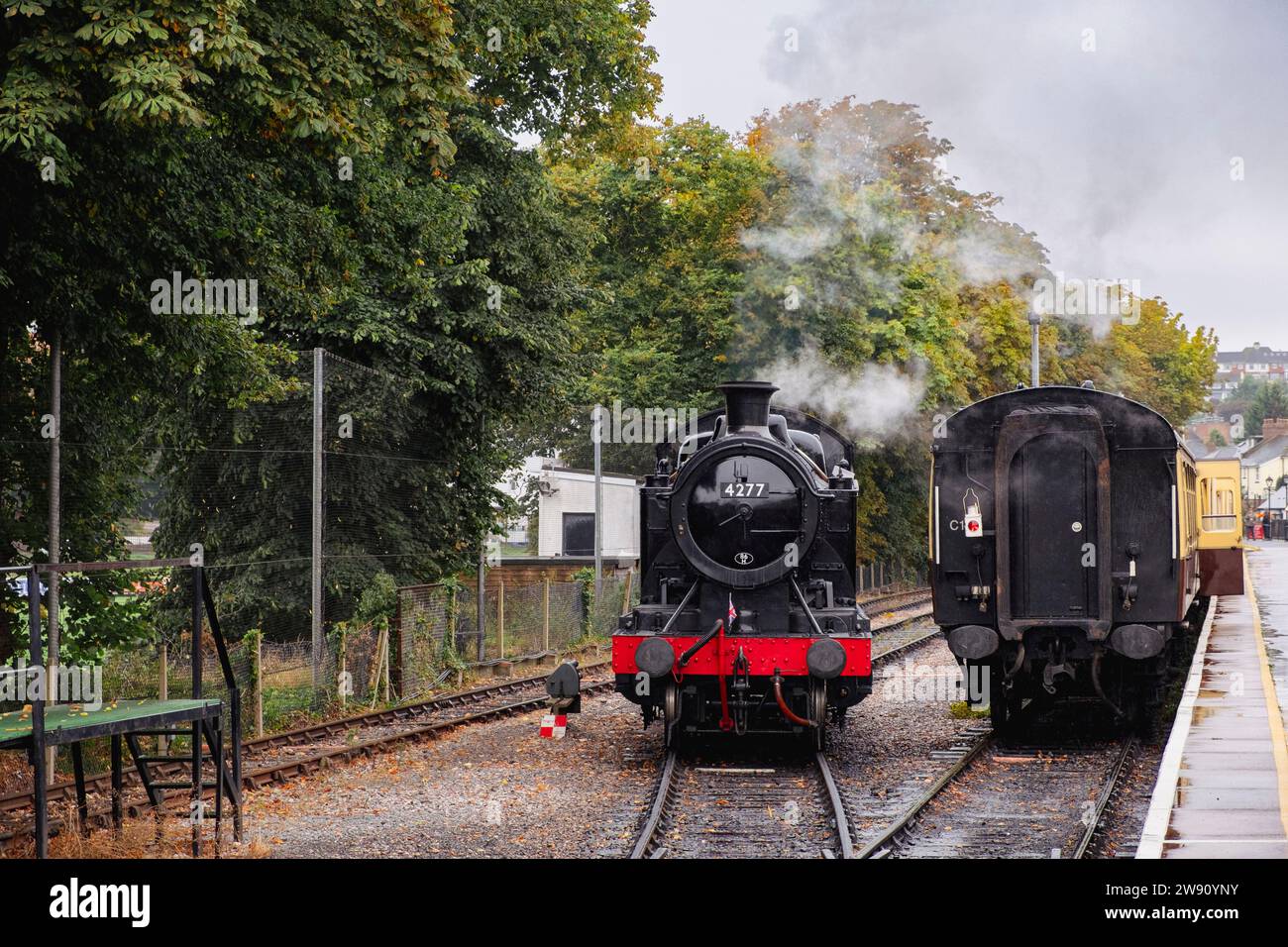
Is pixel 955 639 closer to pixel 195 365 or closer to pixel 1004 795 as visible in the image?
pixel 1004 795

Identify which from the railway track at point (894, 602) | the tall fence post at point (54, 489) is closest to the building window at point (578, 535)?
the railway track at point (894, 602)

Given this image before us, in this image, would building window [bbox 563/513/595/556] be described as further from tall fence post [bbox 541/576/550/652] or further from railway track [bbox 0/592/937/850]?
railway track [bbox 0/592/937/850]

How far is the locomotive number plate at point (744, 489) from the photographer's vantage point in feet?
42.4

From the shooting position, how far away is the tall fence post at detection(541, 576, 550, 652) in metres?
23.8

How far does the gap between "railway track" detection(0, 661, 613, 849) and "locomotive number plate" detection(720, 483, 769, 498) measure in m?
4.34

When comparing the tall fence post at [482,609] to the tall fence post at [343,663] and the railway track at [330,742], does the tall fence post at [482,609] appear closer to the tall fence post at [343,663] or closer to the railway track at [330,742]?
the railway track at [330,742]

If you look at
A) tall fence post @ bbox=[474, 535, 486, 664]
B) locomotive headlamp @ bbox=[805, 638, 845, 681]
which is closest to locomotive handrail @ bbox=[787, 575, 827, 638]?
locomotive headlamp @ bbox=[805, 638, 845, 681]

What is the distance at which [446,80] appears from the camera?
40.0 feet

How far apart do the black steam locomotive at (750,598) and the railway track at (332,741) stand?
292 centimetres

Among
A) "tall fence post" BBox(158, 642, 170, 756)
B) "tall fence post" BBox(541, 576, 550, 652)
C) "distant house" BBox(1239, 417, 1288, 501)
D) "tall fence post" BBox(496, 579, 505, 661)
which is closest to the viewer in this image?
"tall fence post" BBox(158, 642, 170, 756)

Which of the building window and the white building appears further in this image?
the building window

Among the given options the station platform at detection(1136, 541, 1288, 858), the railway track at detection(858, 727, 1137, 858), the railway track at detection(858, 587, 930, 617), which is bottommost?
the railway track at detection(858, 727, 1137, 858)

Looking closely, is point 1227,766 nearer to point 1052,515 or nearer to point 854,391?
point 1052,515
